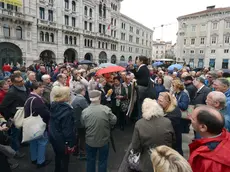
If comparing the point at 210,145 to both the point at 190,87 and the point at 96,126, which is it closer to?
the point at 96,126

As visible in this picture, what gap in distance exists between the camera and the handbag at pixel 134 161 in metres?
2.54

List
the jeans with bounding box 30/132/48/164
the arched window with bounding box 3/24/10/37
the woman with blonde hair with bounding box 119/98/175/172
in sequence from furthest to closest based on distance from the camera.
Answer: the arched window with bounding box 3/24/10/37, the jeans with bounding box 30/132/48/164, the woman with blonde hair with bounding box 119/98/175/172

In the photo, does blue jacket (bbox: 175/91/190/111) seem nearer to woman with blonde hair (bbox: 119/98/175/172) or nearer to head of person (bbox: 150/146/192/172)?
woman with blonde hair (bbox: 119/98/175/172)

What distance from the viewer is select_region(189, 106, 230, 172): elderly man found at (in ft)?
5.15

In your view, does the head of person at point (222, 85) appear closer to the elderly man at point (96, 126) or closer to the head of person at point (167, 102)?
the head of person at point (167, 102)

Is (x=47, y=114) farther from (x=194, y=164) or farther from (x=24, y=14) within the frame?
(x=24, y=14)

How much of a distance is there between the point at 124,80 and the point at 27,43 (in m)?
22.2

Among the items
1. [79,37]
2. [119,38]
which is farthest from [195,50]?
[79,37]

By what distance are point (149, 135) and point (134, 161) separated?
19.2 inches

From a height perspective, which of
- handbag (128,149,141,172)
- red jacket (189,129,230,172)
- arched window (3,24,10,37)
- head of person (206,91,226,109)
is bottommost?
handbag (128,149,141,172)

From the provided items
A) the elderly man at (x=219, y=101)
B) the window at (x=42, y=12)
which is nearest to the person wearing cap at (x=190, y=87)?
the elderly man at (x=219, y=101)

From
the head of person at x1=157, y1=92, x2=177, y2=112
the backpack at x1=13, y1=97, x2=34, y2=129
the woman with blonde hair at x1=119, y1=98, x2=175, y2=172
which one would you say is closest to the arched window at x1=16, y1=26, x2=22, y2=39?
the backpack at x1=13, y1=97, x2=34, y2=129

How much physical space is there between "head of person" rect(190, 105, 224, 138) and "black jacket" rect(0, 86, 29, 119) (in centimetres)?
414

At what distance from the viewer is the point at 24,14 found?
2288 centimetres
